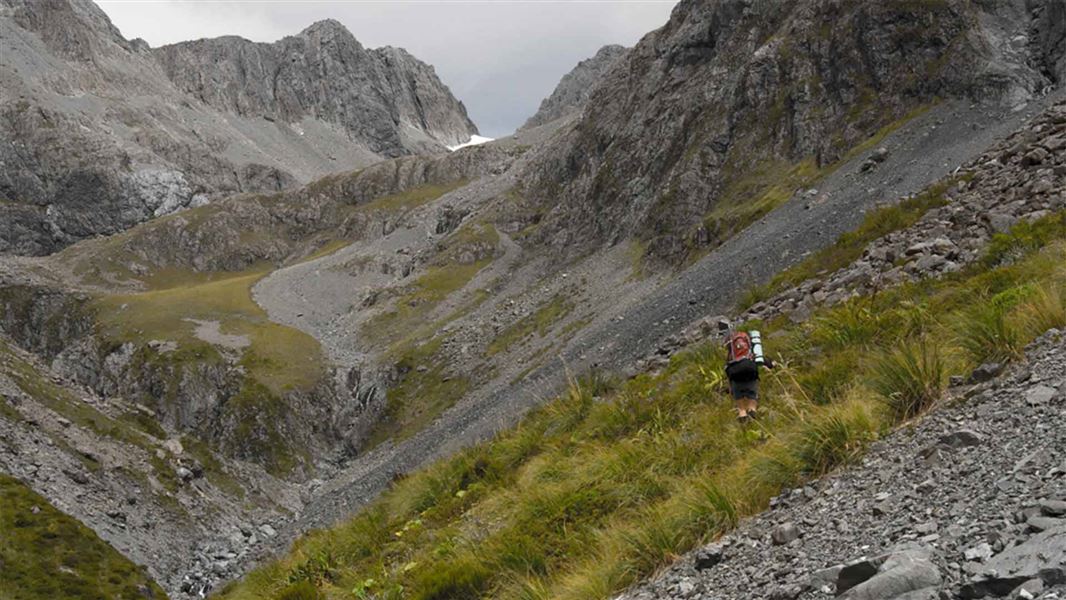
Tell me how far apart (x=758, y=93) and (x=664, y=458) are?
55394 millimetres

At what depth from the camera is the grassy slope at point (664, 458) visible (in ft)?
28.5

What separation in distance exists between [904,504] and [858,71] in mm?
54206

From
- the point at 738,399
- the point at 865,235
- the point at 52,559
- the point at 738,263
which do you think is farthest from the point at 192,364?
the point at 738,399

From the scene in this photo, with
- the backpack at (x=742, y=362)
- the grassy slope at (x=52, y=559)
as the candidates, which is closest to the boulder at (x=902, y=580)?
the backpack at (x=742, y=362)

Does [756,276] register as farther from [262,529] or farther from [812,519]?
[262,529]

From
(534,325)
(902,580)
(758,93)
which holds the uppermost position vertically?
(758,93)

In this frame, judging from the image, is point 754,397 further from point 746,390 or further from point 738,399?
point 738,399

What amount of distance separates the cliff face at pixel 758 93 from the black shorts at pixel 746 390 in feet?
118

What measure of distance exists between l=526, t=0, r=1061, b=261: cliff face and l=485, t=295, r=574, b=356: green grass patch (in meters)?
9.47

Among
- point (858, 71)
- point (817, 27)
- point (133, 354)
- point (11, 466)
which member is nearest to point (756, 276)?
point (858, 71)

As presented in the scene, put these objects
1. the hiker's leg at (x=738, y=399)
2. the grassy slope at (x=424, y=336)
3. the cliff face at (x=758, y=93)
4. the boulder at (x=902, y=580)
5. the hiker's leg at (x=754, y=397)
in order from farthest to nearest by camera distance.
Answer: the grassy slope at (x=424, y=336) → the cliff face at (x=758, y=93) → the hiker's leg at (x=754, y=397) → the hiker's leg at (x=738, y=399) → the boulder at (x=902, y=580)

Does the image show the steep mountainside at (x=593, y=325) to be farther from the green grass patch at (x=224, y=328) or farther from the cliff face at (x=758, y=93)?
the green grass patch at (x=224, y=328)

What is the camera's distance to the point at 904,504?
22.3 feet

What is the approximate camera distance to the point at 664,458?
1130 centimetres
